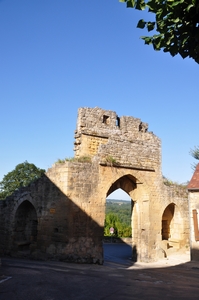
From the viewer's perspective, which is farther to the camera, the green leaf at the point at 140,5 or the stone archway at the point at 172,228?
the stone archway at the point at 172,228

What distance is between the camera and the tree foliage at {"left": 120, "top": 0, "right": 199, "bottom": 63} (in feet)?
12.3

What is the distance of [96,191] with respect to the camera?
36.9 ft

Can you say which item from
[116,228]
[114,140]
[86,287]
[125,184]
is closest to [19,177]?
[116,228]

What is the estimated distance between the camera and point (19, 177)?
101 ft

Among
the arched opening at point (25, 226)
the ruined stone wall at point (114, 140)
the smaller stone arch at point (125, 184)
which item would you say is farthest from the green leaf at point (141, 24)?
the arched opening at point (25, 226)

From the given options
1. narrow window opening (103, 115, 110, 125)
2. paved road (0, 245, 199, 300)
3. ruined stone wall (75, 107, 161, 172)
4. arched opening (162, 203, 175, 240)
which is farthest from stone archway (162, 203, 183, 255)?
paved road (0, 245, 199, 300)

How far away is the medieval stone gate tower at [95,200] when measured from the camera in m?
10.6

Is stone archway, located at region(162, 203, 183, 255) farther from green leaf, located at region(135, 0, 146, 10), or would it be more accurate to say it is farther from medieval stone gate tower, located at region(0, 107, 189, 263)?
green leaf, located at region(135, 0, 146, 10)

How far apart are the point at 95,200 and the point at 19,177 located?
21.6 meters

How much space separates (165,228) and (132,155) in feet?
16.2

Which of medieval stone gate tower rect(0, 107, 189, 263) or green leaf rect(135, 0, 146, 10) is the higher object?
green leaf rect(135, 0, 146, 10)

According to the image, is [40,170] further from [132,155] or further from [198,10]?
[198,10]

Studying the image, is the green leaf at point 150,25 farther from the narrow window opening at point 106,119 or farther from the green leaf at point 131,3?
the narrow window opening at point 106,119

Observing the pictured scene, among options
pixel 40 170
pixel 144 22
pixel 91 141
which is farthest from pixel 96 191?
pixel 40 170
